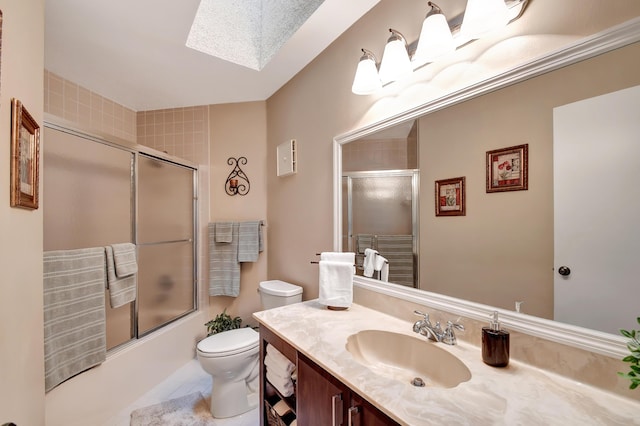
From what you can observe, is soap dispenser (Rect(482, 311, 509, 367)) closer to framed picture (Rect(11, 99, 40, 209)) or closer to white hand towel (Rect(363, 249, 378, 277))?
white hand towel (Rect(363, 249, 378, 277))

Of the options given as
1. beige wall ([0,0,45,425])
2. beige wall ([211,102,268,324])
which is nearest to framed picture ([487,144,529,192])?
beige wall ([0,0,45,425])

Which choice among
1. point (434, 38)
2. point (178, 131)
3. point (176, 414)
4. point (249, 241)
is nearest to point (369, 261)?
point (434, 38)

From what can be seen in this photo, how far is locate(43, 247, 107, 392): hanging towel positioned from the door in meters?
2.20

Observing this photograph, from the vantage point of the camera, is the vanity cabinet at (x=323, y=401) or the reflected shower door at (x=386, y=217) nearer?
the vanity cabinet at (x=323, y=401)

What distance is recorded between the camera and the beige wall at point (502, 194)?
80 centimetres

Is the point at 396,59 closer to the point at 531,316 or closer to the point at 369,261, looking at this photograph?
the point at 369,261

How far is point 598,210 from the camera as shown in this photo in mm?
740

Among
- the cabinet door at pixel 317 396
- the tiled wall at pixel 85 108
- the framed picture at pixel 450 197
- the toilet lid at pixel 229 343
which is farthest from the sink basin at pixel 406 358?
the tiled wall at pixel 85 108

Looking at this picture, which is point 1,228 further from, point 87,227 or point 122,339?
point 122,339

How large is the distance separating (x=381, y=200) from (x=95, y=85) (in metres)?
2.56

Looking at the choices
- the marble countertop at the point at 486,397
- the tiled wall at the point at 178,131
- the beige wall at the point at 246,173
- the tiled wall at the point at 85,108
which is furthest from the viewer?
the tiled wall at the point at 178,131

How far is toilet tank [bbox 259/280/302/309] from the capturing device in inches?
74.4

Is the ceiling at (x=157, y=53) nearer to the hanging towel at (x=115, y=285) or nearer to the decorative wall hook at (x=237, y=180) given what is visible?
the decorative wall hook at (x=237, y=180)

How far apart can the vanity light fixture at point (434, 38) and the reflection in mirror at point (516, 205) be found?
211 millimetres
